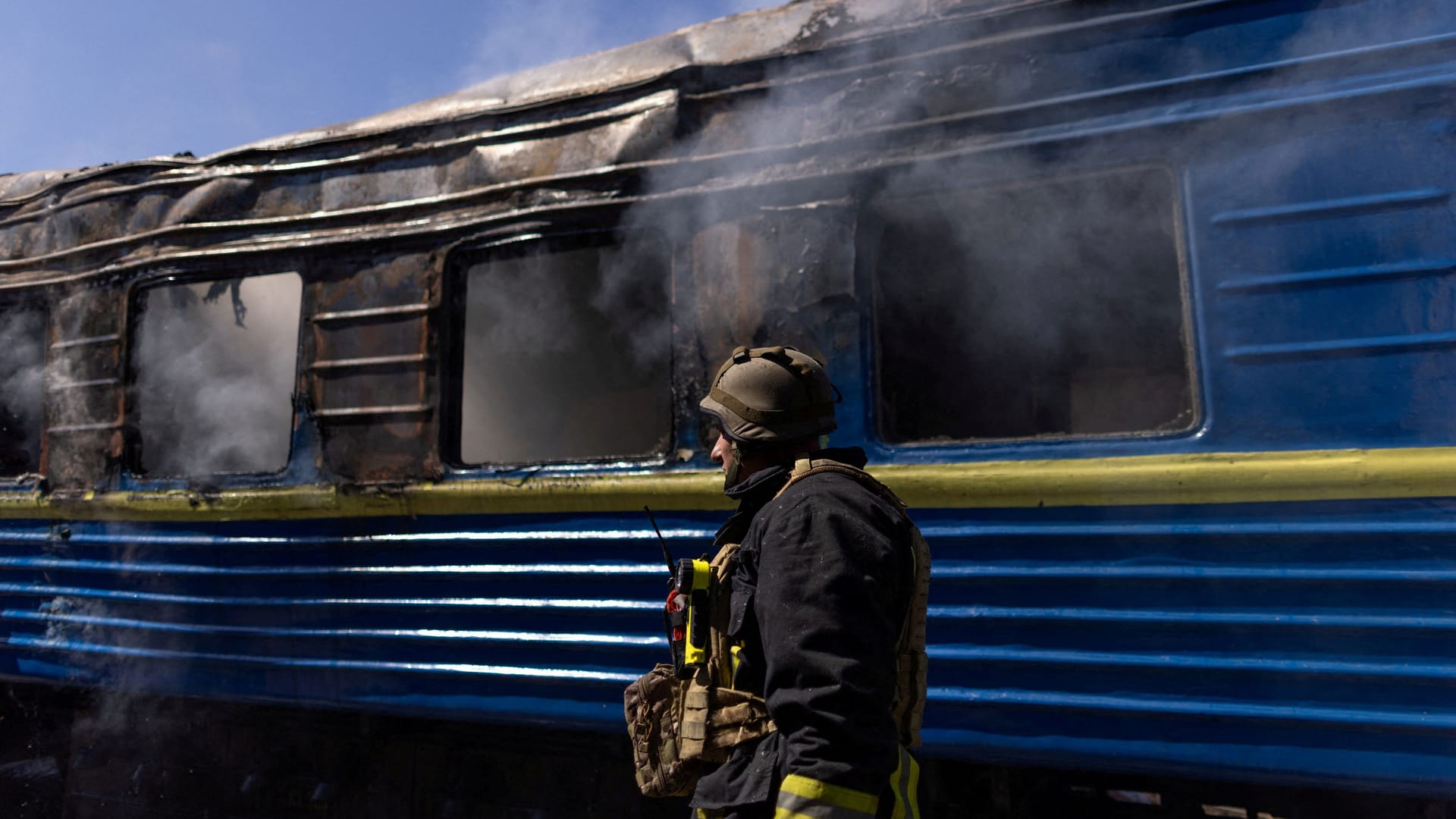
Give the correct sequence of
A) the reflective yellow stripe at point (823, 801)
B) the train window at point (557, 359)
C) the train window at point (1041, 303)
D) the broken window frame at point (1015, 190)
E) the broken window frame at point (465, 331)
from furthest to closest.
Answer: the train window at point (557, 359) → the broken window frame at point (465, 331) → the train window at point (1041, 303) → the broken window frame at point (1015, 190) → the reflective yellow stripe at point (823, 801)

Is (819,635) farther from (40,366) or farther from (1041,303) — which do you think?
(40,366)

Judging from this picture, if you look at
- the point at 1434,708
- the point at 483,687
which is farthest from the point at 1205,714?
the point at 483,687

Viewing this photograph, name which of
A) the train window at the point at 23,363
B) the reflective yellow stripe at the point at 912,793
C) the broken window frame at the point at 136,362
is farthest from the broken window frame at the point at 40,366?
the reflective yellow stripe at the point at 912,793

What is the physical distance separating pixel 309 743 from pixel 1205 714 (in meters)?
3.64

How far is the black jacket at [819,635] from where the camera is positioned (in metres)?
1.36

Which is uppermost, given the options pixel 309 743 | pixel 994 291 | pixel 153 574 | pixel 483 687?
pixel 994 291

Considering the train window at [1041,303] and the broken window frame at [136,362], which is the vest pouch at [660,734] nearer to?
the train window at [1041,303]

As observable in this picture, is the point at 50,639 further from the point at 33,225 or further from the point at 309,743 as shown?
the point at 33,225

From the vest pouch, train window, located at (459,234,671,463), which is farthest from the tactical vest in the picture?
train window, located at (459,234,671,463)

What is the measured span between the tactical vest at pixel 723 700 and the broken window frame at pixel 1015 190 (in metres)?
1.09

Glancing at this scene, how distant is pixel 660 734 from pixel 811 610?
58 centimetres

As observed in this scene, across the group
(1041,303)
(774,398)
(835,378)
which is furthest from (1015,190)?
(774,398)

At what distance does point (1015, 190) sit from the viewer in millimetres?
2814

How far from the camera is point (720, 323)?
3.09m
